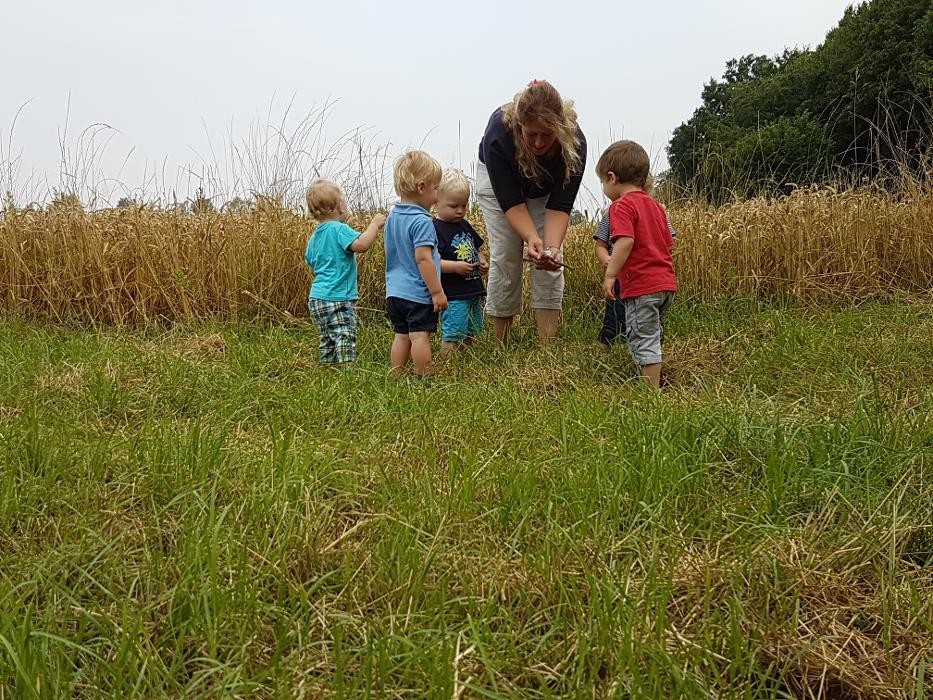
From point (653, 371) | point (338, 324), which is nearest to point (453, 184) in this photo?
point (338, 324)

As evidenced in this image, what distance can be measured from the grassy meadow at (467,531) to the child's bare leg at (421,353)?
12 cm

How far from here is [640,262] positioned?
325 cm

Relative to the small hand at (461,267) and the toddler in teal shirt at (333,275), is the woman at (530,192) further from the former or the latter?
the toddler in teal shirt at (333,275)

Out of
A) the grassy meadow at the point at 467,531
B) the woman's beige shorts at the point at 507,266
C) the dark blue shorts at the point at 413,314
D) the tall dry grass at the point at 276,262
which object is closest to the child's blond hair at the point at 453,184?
the woman's beige shorts at the point at 507,266

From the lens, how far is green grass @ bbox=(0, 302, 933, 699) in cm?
113

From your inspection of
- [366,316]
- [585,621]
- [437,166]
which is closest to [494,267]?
[437,166]

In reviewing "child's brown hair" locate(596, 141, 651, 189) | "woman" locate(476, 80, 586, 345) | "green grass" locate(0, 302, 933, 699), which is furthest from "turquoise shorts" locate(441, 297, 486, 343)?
"green grass" locate(0, 302, 933, 699)

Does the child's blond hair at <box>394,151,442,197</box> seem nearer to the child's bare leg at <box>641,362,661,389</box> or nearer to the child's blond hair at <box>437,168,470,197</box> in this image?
the child's blond hair at <box>437,168,470,197</box>

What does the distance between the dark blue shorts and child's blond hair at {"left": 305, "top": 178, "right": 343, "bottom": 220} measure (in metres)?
0.71

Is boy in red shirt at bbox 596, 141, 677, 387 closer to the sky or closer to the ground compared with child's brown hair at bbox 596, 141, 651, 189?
closer to the ground

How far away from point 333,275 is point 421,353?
0.71 meters

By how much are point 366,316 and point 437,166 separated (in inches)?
70.8

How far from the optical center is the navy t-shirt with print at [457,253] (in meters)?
Answer: 3.96

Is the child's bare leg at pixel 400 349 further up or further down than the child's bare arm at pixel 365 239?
further down
